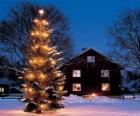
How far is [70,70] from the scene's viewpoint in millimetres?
77438

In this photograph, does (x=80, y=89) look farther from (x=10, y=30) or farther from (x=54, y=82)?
(x=54, y=82)

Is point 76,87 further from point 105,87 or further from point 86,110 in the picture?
point 86,110

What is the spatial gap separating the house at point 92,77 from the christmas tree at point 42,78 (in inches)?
1796

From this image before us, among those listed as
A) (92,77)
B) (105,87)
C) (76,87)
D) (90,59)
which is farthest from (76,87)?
(90,59)

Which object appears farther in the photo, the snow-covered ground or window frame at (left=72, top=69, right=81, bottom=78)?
window frame at (left=72, top=69, right=81, bottom=78)

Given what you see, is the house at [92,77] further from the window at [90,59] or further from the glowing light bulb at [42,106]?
the glowing light bulb at [42,106]

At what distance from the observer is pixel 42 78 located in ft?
98.6

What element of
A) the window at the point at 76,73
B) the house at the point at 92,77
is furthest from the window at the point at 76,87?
the window at the point at 76,73

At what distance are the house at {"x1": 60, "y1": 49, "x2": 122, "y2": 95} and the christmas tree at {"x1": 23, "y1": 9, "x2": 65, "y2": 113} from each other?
4562 centimetres

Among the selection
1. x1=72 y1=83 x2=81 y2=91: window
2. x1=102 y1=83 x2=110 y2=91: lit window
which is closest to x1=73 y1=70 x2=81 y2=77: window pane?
x1=72 y1=83 x2=81 y2=91: window

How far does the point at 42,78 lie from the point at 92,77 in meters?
47.7

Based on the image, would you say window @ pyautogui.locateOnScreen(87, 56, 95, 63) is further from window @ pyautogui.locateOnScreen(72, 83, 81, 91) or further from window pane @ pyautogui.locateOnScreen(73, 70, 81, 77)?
window @ pyautogui.locateOnScreen(72, 83, 81, 91)

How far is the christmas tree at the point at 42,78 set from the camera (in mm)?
29859

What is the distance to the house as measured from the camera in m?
76.6
